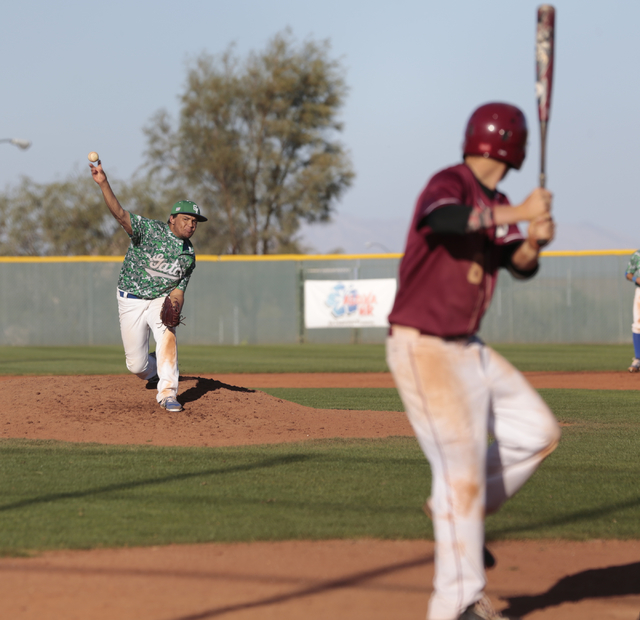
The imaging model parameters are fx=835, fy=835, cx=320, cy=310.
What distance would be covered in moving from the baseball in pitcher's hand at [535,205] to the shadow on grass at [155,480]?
3.47 metres

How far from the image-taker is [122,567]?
12.7ft

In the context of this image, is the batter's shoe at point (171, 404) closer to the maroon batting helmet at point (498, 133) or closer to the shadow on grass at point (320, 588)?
the shadow on grass at point (320, 588)

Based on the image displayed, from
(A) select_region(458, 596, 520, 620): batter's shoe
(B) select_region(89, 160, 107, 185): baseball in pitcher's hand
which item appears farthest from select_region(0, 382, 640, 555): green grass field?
(B) select_region(89, 160, 107, 185): baseball in pitcher's hand

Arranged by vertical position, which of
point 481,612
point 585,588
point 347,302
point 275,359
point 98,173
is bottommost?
point 275,359

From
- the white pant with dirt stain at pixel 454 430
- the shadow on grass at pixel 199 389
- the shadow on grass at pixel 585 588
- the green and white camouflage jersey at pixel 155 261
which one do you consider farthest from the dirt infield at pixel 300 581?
the shadow on grass at pixel 199 389

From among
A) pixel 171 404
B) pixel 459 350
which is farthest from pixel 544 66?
pixel 171 404

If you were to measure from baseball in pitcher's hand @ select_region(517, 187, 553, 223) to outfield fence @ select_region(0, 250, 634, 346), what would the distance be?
23719 millimetres

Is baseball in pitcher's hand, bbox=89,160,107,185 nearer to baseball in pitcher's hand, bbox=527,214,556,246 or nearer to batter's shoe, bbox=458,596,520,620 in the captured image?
baseball in pitcher's hand, bbox=527,214,556,246

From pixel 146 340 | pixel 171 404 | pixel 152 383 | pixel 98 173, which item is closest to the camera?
pixel 98 173

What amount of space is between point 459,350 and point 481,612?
1001mm

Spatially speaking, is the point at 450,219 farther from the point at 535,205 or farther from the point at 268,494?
the point at 268,494

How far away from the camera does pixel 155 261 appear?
316 inches

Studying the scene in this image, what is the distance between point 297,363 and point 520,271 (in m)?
15.1

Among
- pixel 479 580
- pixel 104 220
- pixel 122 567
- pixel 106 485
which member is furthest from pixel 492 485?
pixel 104 220
